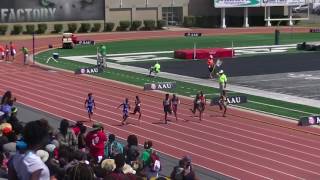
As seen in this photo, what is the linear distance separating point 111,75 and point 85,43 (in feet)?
69.6

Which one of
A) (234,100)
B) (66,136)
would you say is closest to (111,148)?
(66,136)

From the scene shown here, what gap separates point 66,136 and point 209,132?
10809 mm

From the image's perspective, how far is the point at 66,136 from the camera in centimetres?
1366

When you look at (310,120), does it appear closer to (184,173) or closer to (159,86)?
(159,86)

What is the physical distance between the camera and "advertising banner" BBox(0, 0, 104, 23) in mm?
76562

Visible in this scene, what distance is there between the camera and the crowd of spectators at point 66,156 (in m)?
5.45

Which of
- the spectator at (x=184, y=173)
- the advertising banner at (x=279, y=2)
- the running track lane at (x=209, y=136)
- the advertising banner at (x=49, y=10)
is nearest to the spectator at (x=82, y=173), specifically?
the spectator at (x=184, y=173)

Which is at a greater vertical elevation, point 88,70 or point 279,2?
point 279,2

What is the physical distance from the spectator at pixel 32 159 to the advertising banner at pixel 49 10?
73.2 meters

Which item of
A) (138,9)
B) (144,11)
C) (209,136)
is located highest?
(138,9)

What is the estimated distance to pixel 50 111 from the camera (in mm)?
27984

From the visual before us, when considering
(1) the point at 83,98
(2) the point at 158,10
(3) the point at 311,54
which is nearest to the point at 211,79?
(1) the point at 83,98

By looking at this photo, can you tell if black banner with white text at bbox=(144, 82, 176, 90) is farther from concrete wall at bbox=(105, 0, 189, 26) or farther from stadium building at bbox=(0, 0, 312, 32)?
concrete wall at bbox=(105, 0, 189, 26)

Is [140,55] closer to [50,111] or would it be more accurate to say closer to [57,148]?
[50,111]
